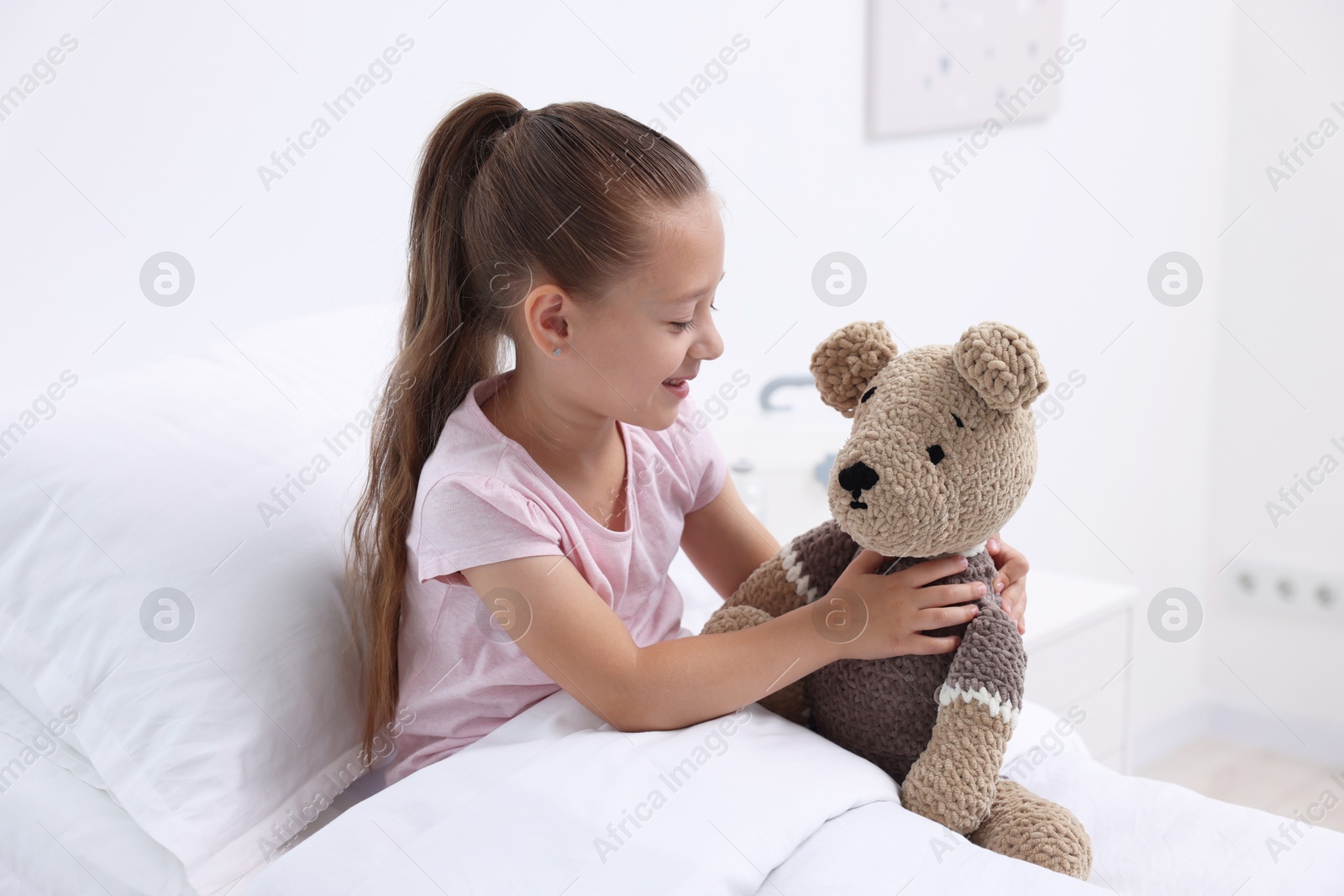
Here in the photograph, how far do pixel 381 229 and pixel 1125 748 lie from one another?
4.21ft

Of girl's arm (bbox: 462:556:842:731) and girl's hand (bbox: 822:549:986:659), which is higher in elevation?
girl's hand (bbox: 822:549:986:659)

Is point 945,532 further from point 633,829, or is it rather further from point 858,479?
point 633,829

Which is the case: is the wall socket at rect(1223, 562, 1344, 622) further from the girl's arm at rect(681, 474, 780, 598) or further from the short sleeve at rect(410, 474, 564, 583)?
the short sleeve at rect(410, 474, 564, 583)

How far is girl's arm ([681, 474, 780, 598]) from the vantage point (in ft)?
3.60

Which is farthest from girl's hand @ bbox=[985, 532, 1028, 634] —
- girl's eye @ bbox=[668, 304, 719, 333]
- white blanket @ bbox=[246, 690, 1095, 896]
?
girl's eye @ bbox=[668, 304, 719, 333]

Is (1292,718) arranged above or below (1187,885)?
above

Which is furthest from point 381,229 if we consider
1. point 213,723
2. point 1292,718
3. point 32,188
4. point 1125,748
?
point 1292,718

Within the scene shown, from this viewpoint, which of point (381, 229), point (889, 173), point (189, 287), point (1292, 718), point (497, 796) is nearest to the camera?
point (497, 796)

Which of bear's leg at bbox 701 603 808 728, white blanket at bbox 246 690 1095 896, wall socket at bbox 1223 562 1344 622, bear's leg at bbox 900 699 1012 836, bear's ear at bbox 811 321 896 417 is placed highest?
wall socket at bbox 1223 562 1344 622

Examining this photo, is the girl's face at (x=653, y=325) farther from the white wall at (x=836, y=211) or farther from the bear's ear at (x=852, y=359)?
the white wall at (x=836, y=211)

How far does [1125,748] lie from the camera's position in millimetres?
1580

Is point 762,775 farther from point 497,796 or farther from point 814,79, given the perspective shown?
point 814,79

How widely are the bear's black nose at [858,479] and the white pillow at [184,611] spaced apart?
0.47 metres

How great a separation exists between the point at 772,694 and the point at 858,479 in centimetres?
24
